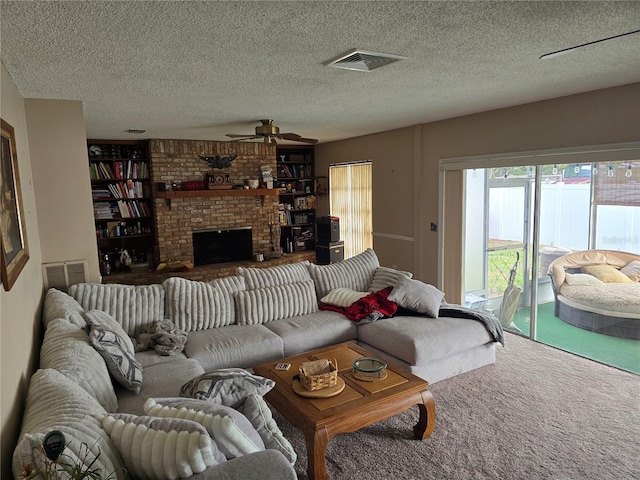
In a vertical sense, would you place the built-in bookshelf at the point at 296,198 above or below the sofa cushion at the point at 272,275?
above

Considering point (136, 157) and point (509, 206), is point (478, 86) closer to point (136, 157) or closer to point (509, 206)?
point (509, 206)

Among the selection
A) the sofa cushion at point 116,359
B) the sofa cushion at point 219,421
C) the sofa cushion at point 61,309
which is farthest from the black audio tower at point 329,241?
the sofa cushion at point 219,421

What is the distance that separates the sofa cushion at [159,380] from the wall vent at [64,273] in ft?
3.52

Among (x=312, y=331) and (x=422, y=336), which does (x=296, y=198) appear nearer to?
(x=312, y=331)

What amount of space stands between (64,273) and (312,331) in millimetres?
2144

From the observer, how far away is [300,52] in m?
2.40

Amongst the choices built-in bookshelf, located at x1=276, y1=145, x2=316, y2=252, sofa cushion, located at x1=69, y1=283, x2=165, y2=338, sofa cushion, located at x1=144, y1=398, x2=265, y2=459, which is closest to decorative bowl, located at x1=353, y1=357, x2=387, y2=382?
sofa cushion, located at x1=144, y1=398, x2=265, y2=459

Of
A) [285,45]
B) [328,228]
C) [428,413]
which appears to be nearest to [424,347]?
[428,413]

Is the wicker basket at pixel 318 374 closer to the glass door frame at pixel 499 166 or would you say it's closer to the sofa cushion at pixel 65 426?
the sofa cushion at pixel 65 426

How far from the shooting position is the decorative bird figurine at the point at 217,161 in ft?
22.5

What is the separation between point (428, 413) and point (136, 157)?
226 inches

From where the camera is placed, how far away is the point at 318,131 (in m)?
6.04

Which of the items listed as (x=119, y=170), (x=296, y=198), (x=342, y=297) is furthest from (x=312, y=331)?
(x=296, y=198)

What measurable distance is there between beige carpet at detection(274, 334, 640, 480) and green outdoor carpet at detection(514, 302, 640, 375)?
6.7 inches
